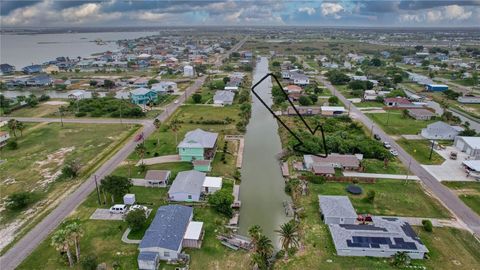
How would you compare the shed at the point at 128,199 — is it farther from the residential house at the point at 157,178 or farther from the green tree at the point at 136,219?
the green tree at the point at 136,219

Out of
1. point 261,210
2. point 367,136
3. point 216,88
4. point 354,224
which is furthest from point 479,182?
point 216,88

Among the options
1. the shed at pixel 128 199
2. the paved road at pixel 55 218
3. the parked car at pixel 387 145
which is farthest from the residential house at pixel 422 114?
the shed at pixel 128 199

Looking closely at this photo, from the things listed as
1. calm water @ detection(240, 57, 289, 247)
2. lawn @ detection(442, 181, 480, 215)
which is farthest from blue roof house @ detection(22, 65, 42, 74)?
lawn @ detection(442, 181, 480, 215)

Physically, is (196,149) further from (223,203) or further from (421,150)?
(421,150)

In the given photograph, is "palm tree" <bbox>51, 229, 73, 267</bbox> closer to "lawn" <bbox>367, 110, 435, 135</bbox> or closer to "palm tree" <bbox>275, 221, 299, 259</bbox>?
"palm tree" <bbox>275, 221, 299, 259</bbox>

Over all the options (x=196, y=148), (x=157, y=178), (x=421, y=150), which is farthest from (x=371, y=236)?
(x=421, y=150)
